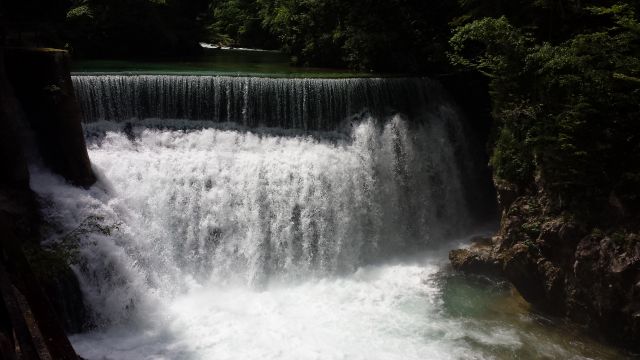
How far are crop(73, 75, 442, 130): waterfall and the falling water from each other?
34 millimetres

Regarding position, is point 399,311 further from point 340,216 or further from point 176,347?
point 176,347

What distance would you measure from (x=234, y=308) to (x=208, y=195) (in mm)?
2754

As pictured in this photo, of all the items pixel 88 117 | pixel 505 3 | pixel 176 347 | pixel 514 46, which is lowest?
pixel 176 347

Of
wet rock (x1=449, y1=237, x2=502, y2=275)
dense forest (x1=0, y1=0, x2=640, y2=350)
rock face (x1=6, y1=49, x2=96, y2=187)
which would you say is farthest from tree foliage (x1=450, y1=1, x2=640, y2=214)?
rock face (x1=6, y1=49, x2=96, y2=187)

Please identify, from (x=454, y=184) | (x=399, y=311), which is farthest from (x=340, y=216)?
(x=454, y=184)

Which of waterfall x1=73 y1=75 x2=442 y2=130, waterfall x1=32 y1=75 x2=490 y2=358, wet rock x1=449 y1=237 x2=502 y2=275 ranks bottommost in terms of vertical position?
wet rock x1=449 y1=237 x2=502 y2=275

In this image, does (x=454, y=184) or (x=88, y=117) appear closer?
(x=88, y=117)

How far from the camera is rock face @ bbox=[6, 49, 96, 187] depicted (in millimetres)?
9906

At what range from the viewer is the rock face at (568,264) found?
8852 mm

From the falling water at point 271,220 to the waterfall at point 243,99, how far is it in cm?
3

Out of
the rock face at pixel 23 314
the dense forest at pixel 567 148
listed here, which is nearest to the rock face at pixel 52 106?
the dense forest at pixel 567 148

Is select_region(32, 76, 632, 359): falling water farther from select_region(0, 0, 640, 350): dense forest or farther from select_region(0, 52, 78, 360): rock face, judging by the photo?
select_region(0, 52, 78, 360): rock face

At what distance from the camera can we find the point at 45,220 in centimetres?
942

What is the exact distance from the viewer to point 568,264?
9.79 metres
